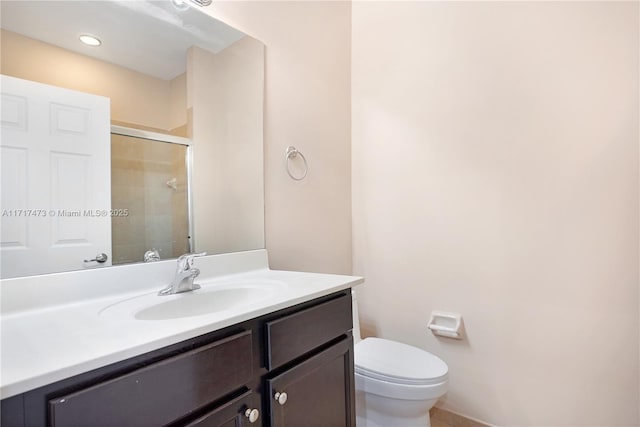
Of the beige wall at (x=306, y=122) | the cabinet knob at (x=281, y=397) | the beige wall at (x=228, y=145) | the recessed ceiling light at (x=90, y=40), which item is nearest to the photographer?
the cabinet knob at (x=281, y=397)

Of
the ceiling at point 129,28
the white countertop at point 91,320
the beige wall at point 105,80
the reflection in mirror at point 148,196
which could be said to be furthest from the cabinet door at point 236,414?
the ceiling at point 129,28

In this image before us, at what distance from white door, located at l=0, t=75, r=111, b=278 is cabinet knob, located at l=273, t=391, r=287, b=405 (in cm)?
67

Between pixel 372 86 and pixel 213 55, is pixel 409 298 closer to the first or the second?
pixel 372 86

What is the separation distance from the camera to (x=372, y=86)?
6.58ft

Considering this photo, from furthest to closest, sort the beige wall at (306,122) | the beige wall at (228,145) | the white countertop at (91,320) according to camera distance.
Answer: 1. the beige wall at (306,122)
2. the beige wall at (228,145)
3. the white countertop at (91,320)

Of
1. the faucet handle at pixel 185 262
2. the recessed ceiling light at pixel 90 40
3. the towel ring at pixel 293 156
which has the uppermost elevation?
the recessed ceiling light at pixel 90 40

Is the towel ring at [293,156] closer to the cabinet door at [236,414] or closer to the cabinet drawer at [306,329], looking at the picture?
the cabinet drawer at [306,329]

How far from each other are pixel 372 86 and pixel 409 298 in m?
1.31

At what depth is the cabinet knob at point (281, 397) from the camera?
0.83 metres

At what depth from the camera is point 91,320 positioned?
75 centimetres

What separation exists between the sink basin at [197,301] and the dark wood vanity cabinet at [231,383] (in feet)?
0.57

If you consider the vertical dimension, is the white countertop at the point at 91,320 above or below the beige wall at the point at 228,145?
below

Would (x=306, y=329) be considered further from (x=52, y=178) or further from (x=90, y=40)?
(x=90, y=40)

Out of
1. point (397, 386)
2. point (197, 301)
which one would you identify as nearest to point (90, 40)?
point (197, 301)
